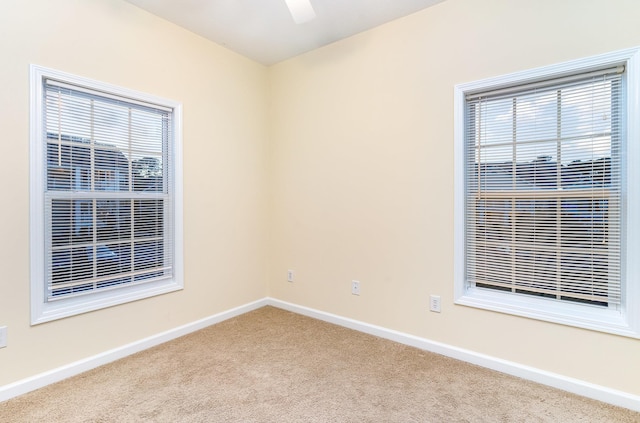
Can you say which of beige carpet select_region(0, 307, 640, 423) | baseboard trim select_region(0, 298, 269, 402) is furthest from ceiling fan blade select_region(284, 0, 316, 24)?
baseboard trim select_region(0, 298, 269, 402)

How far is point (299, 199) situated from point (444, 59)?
1835 millimetres

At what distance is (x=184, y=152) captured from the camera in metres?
2.83

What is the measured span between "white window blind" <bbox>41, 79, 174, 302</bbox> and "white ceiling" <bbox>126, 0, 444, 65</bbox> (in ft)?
2.63

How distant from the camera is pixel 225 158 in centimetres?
317

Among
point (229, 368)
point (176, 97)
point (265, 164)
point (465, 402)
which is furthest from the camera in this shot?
point (265, 164)

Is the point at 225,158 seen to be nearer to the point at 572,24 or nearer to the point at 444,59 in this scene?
the point at 444,59

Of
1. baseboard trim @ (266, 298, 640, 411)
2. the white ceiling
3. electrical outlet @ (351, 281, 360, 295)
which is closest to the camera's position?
baseboard trim @ (266, 298, 640, 411)

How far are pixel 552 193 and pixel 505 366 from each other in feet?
4.07

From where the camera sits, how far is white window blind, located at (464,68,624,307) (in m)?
1.97

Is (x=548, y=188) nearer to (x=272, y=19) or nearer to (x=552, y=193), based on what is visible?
(x=552, y=193)

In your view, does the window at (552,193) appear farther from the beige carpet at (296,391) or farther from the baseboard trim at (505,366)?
the beige carpet at (296,391)

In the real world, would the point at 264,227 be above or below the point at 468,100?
below

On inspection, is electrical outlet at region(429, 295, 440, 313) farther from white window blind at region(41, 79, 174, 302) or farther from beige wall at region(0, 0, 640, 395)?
white window blind at region(41, 79, 174, 302)

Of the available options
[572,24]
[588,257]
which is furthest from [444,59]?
[588,257]
